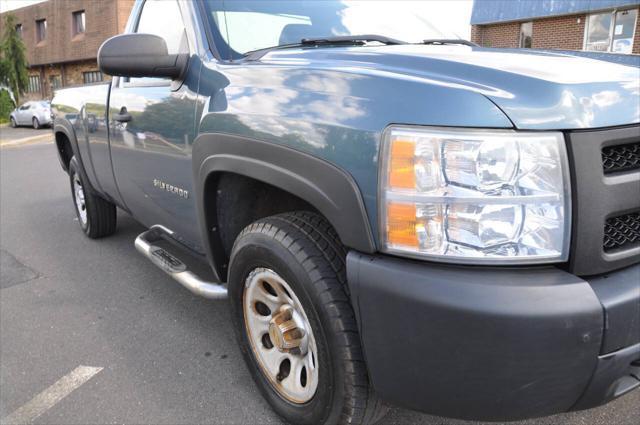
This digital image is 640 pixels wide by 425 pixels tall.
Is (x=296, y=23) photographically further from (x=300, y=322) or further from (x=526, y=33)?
(x=526, y=33)

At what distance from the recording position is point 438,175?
140cm

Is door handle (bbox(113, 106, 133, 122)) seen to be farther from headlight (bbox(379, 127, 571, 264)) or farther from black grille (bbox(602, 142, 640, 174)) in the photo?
black grille (bbox(602, 142, 640, 174))

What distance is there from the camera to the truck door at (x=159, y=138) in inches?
97.3

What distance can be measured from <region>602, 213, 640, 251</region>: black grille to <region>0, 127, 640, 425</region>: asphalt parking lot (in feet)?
3.33

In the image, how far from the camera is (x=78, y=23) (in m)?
30.9

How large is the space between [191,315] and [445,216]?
Result: 2.27 m

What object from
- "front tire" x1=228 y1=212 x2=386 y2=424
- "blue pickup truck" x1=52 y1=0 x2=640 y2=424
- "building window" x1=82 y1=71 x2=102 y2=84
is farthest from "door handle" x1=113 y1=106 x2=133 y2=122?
"building window" x1=82 y1=71 x2=102 y2=84

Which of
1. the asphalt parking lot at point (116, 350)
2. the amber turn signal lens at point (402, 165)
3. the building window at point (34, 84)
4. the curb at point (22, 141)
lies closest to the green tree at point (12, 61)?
the building window at point (34, 84)

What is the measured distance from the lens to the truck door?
247 centimetres

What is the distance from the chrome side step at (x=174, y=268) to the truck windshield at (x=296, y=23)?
110 centimetres

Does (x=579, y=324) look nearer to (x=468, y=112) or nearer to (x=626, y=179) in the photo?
(x=626, y=179)

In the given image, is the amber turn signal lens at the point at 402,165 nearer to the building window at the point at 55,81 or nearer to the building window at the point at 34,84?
the building window at the point at 55,81

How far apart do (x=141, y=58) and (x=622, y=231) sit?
6.78ft

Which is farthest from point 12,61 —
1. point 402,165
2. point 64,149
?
point 402,165
